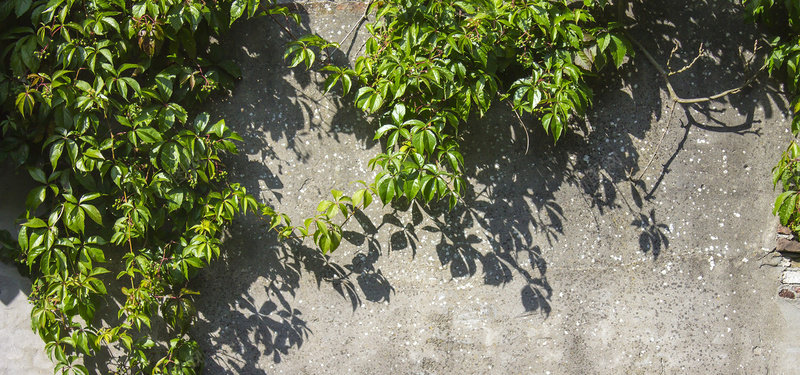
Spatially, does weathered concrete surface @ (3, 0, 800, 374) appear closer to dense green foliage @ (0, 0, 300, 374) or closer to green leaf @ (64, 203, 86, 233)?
dense green foliage @ (0, 0, 300, 374)

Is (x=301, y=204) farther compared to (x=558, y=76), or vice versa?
(x=301, y=204)

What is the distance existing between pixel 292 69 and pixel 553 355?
63.4 inches

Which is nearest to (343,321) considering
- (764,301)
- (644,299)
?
(644,299)

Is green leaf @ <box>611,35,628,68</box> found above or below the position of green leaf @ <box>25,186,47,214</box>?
above

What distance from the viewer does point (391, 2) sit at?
2180 mm

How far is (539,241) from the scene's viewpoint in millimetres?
2334

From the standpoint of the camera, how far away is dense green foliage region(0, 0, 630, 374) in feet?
7.00

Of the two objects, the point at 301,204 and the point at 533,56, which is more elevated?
the point at 533,56

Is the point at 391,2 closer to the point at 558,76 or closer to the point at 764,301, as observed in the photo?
the point at 558,76

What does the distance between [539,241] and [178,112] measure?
155 cm

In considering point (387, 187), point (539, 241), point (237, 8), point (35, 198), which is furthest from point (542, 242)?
point (35, 198)

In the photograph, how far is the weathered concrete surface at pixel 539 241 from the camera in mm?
2299

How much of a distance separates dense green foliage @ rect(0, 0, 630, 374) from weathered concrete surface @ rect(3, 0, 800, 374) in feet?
0.40

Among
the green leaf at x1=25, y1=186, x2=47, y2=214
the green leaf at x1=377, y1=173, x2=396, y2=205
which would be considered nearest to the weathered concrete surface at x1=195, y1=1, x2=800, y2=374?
the green leaf at x1=377, y1=173, x2=396, y2=205
